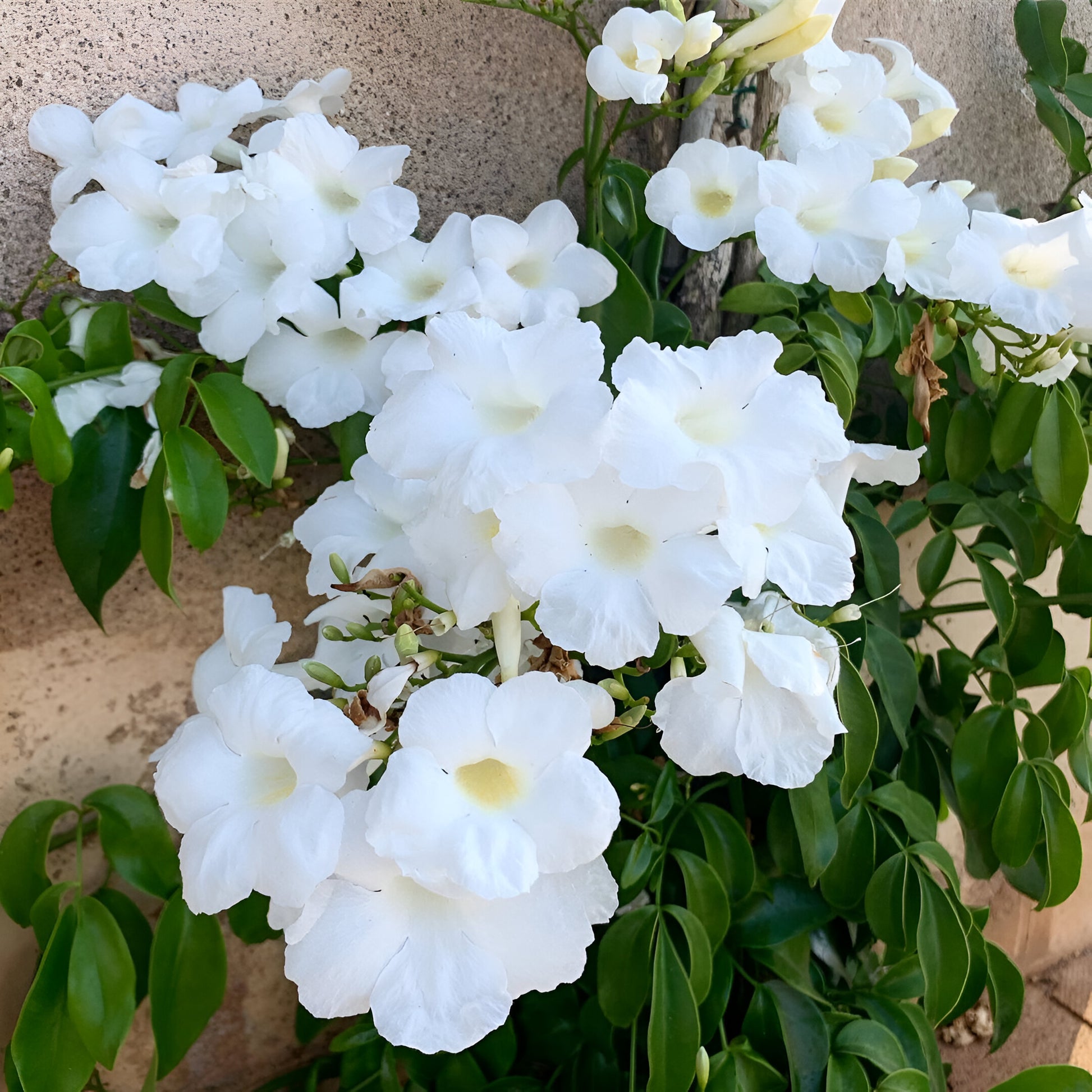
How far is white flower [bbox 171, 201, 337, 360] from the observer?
0.64 m

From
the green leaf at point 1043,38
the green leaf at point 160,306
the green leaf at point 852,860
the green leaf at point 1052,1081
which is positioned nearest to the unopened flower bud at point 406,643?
the green leaf at point 160,306

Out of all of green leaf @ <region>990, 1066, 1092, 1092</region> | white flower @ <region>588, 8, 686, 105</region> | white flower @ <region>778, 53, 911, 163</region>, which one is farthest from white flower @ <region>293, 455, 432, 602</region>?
green leaf @ <region>990, 1066, 1092, 1092</region>

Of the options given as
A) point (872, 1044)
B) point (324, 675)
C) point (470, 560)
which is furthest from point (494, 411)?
point (872, 1044)

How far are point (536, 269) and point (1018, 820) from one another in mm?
655

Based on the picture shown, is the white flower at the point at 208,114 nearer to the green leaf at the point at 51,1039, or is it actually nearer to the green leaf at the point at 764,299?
the green leaf at the point at 764,299

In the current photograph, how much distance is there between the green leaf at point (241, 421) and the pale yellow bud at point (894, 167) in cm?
54

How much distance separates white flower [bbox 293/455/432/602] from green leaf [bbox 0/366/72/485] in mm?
163

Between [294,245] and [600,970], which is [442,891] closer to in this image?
[600,970]

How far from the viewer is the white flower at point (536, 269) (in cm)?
64

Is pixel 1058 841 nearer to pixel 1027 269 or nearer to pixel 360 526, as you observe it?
pixel 1027 269

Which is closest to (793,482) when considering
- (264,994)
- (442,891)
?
(442,891)

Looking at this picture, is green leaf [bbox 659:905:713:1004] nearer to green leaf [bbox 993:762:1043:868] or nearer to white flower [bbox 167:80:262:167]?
green leaf [bbox 993:762:1043:868]

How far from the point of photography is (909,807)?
2.50ft

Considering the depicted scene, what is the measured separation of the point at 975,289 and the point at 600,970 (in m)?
0.61
